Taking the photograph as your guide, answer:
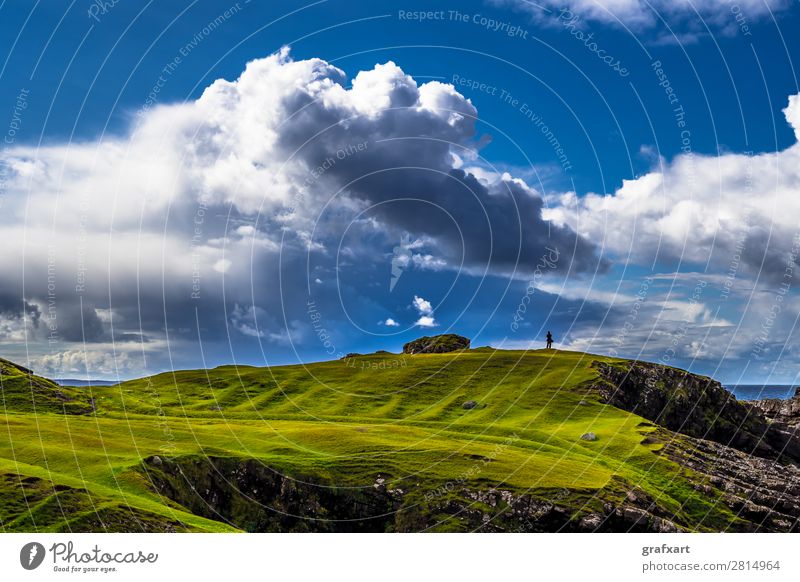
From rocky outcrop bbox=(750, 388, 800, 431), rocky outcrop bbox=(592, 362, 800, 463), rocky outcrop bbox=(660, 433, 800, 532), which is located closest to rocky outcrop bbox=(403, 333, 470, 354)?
rocky outcrop bbox=(592, 362, 800, 463)

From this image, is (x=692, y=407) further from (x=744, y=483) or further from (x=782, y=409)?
(x=782, y=409)

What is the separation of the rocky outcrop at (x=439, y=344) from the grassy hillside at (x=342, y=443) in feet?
81.8

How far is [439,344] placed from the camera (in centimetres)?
17162

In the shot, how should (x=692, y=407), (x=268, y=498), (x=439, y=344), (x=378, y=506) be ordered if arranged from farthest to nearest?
(x=439, y=344) → (x=692, y=407) → (x=378, y=506) → (x=268, y=498)

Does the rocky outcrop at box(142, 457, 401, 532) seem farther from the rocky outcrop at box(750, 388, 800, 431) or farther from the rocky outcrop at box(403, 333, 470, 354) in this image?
the rocky outcrop at box(750, 388, 800, 431)

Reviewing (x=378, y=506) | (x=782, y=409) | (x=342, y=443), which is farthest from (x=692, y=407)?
(x=378, y=506)

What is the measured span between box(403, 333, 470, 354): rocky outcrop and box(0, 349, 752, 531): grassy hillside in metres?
24.9

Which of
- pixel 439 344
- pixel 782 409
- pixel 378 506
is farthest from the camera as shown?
pixel 439 344

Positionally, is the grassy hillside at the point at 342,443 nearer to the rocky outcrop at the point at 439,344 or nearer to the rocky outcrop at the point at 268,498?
the rocky outcrop at the point at 268,498

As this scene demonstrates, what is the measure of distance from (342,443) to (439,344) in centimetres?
9994

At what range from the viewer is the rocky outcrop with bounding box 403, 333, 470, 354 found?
170 m

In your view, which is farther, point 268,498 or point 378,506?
point 378,506

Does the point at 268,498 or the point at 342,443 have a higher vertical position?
the point at 342,443

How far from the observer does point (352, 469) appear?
64500mm
